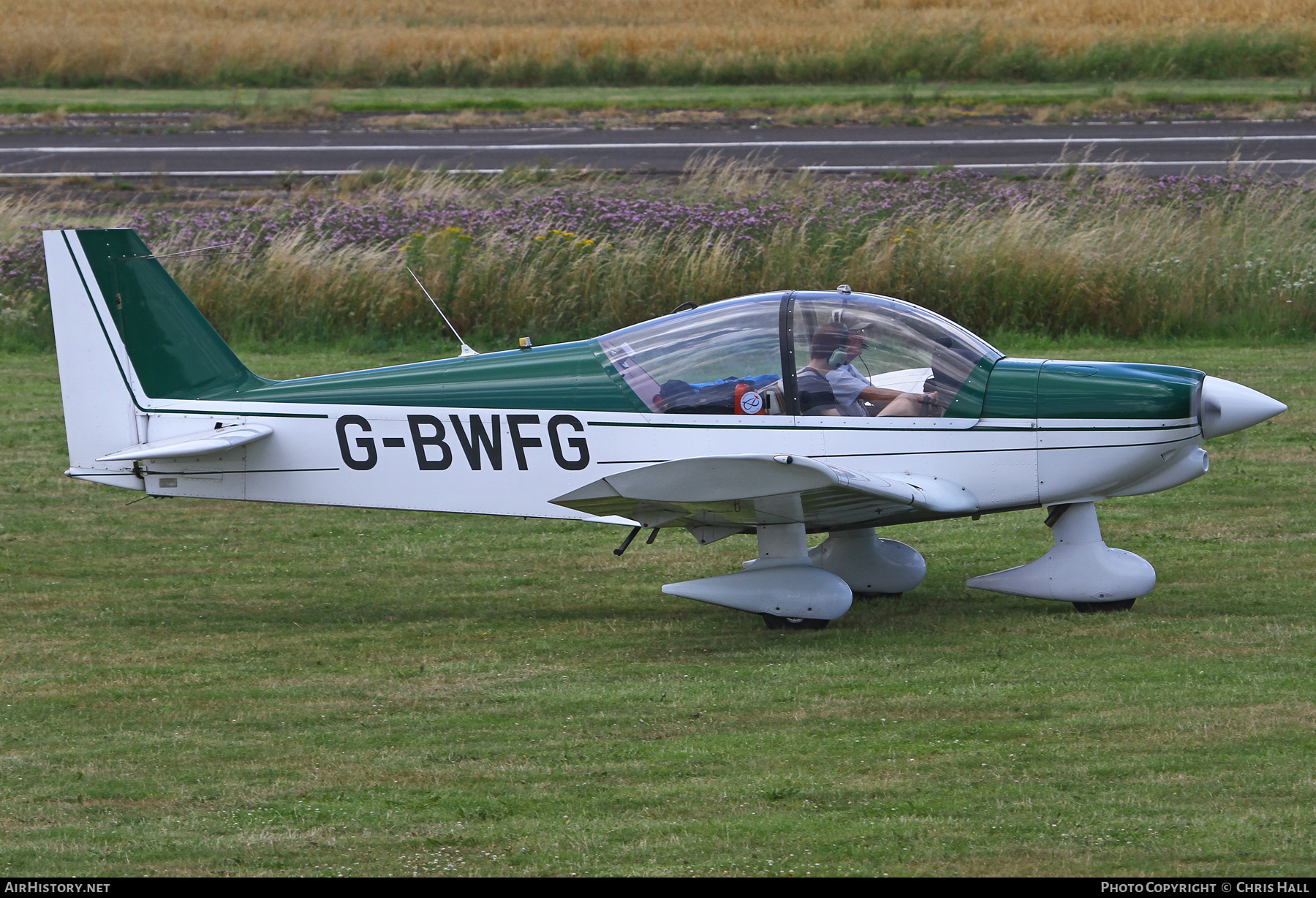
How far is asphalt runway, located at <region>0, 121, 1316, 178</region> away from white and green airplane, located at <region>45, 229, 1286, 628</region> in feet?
49.8

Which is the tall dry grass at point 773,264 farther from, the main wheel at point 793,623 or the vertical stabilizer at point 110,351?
the main wheel at point 793,623

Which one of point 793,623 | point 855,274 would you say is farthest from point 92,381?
point 855,274

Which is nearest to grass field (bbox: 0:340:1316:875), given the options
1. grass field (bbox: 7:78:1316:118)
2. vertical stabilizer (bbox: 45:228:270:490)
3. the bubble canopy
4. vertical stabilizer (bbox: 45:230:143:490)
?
vertical stabilizer (bbox: 45:230:143:490)

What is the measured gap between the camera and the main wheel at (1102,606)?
7.66 metres

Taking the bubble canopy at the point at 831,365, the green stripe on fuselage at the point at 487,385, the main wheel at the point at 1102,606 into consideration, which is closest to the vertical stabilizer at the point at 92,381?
the green stripe on fuselage at the point at 487,385

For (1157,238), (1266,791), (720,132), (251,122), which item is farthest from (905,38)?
(1266,791)

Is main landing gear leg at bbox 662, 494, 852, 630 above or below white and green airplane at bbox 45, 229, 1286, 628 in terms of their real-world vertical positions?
below

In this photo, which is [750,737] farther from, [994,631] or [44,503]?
[44,503]

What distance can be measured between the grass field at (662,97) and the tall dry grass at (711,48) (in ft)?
2.12

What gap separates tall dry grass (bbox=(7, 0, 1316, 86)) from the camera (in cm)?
3291

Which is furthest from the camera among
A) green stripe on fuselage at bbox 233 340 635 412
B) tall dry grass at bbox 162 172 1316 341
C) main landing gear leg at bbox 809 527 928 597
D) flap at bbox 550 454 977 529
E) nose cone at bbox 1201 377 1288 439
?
tall dry grass at bbox 162 172 1316 341

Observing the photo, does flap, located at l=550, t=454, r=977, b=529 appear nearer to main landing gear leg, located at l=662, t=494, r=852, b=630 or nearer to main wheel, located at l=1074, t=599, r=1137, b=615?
main landing gear leg, located at l=662, t=494, r=852, b=630

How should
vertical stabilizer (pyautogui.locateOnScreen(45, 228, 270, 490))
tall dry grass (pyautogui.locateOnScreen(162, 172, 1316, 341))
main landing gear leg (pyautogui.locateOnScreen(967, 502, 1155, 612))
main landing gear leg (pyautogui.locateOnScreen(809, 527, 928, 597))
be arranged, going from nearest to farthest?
main landing gear leg (pyautogui.locateOnScreen(967, 502, 1155, 612)) < vertical stabilizer (pyautogui.locateOnScreen(45, 228, 270, 490)) < main landing gear leg (pyautogui.locateOnScreen(809, 527, 928, 597)) < tall dry grass (pyautogui.locateOnScreen(162, 172, 1316, 341))

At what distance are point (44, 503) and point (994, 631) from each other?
7.53 metres
